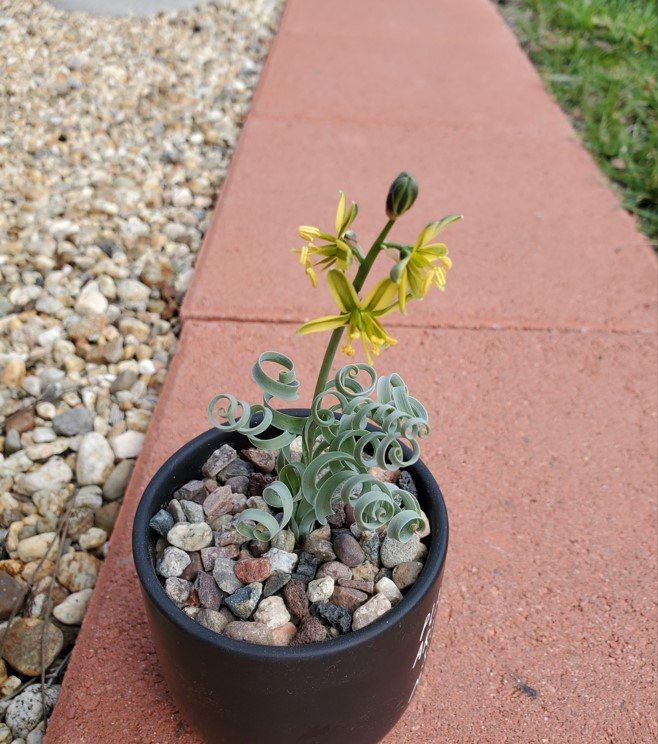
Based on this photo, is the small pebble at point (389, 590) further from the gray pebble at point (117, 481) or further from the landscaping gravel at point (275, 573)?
the gray pebble at point (117, 481)

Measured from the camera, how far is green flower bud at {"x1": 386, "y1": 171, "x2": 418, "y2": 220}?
2.97 ft

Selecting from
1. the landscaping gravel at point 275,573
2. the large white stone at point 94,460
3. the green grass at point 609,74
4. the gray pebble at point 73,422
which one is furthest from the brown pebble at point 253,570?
the green grass at point 609,74

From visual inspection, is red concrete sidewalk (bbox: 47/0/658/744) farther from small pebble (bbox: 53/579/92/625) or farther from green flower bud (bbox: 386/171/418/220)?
green flower bud (bbox: 386/171/418/220)

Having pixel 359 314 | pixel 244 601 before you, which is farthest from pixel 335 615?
pixel 359 314

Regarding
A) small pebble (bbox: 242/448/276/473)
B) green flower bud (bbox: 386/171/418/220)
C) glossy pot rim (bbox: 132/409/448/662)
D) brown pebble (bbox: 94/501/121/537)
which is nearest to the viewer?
green flower bud (bbox: 386/171/418/220)

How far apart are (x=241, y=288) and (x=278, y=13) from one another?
273 centimetres

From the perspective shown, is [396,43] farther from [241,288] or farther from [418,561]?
[418,561]

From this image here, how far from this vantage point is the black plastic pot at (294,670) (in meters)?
1.06

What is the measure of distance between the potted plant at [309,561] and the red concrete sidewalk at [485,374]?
26cm

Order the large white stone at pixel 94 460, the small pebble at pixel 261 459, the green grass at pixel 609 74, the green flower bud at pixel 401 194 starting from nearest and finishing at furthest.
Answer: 1. the green flower bud at pixel 401 194
2. the small pebble at pixel 261 459
3. the large white stone at pixel 94 460
4. the green grass at pixel 609 74

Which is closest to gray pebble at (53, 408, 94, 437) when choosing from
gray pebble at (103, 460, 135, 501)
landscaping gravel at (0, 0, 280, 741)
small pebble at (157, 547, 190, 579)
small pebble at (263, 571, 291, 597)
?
landscaping gravel at (0, 0, 280, 741)

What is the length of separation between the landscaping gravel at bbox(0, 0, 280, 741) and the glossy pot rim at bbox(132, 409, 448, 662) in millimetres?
68

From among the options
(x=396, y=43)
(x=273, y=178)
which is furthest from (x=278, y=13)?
(x=273, y=178)

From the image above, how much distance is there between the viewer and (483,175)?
2996 millimetres
